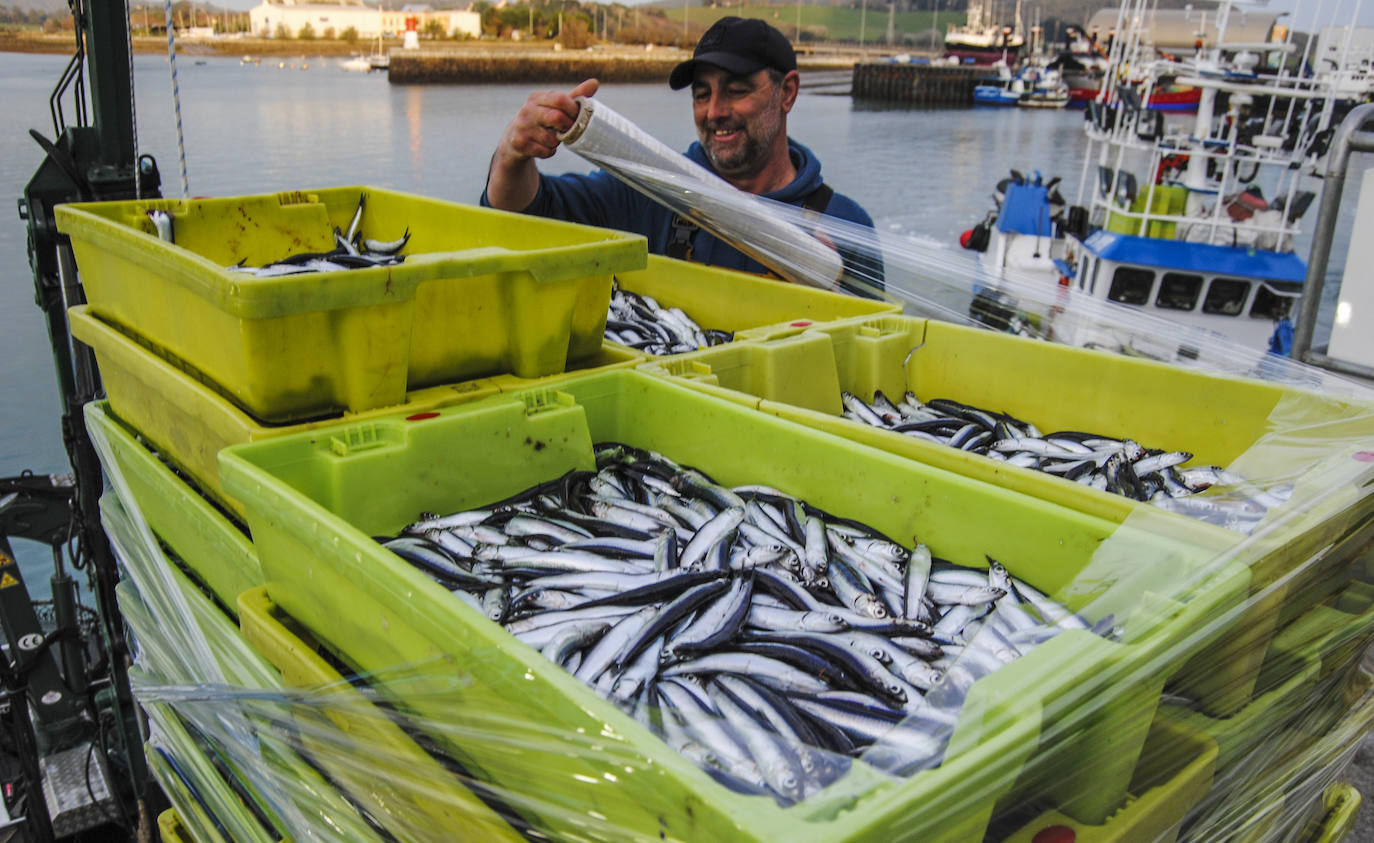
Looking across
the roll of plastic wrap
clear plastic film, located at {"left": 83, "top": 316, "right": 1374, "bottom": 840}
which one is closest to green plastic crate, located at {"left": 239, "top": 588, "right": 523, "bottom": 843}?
clear plastic film, located at {"left": 83, "top": 316, "right": 1374, "bottom": 840}

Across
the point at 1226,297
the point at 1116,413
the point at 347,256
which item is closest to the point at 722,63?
the point at 347,256

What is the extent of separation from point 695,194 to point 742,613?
2.34 meters

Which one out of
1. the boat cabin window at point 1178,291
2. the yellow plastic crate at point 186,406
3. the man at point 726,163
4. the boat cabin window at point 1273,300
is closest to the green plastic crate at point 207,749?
the yellow plastic crate at point 186,406

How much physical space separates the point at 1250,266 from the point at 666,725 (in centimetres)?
1521

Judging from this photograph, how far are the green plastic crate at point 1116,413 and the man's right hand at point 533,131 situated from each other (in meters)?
1.32

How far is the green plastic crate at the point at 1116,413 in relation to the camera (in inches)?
67.7

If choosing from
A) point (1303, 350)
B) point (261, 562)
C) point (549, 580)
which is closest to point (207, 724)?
point (261, 562)

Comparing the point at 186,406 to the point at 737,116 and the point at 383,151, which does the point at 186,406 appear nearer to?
the point at 737,116

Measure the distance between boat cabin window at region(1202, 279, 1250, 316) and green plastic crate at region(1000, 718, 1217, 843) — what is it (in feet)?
47.4

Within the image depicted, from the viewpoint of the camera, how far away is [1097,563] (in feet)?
5.81

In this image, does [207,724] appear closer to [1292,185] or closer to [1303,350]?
[1303,350]

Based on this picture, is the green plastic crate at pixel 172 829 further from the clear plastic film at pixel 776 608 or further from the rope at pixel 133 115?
the rope at pixel 133 115

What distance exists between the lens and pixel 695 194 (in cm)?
376

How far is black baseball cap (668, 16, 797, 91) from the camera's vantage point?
4520 millimetres
